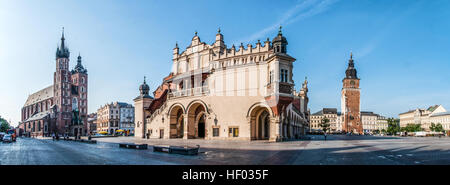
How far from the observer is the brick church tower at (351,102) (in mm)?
105463

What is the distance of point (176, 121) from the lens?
4153cm

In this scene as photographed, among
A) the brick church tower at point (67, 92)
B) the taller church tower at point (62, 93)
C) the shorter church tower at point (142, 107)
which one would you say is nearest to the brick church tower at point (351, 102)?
the shorter church tower at point (142, 107)

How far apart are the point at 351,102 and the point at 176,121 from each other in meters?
86.3

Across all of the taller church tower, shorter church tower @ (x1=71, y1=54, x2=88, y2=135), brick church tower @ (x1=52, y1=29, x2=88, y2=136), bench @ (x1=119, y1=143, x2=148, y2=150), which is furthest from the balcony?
shorter church tower @ (x1=71, y1=54, x2=88, y2=135)

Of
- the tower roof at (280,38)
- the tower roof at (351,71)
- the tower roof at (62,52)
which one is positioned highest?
the tower roof at (62,52)

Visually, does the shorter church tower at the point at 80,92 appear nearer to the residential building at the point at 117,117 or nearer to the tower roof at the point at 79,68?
the tower roof at the point at 79,68

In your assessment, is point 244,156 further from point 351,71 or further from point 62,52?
point 62,52

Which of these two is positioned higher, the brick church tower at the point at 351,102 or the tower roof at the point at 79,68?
the tower roof at the point at 79,68

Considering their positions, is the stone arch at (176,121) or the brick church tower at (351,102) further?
the brick church tower at (351,102)

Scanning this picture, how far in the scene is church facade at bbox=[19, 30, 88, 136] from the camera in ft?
371

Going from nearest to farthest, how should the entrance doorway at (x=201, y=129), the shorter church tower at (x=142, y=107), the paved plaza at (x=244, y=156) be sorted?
the paved plaza at (x=244, y=156) < the entrance doorway at (x=201, y=129) < the shorter church tower at (x=142, y=107)

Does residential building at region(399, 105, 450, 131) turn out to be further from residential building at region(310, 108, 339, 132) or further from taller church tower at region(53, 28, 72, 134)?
taller church tower at region(53, 28, 72, 134)

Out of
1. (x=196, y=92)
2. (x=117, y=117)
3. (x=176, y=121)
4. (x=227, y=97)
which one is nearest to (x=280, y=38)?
(x=227, y=97)
